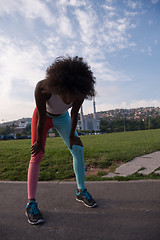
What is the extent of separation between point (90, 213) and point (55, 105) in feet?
4.22

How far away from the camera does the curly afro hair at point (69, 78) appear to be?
1.95 meters

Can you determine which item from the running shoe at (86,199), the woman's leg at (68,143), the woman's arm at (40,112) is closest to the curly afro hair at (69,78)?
the woman's arm at (40,112)

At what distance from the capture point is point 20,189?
3.17 m

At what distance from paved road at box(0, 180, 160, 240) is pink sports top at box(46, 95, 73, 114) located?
1.18 metres

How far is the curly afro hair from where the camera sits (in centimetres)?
195

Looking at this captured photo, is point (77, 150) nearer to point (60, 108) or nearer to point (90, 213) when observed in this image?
point (60, 108)

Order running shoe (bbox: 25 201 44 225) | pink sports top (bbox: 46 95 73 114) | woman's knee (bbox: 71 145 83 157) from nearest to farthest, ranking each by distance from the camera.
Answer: running shoe (bbox: 25 201 44 225), pink sports top (bbox: 46 95 73 114), woman's knee (bbox: 71 145 83 157)

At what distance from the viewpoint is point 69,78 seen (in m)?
1.95

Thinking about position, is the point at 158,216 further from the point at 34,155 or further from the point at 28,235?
the point at 34,155

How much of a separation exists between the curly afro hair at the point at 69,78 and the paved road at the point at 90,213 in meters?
1.30

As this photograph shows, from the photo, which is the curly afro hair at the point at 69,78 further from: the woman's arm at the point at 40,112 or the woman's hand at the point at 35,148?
the woman's hand at the point at 35,148

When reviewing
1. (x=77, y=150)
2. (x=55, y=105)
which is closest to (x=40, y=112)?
(x=55, y=105)

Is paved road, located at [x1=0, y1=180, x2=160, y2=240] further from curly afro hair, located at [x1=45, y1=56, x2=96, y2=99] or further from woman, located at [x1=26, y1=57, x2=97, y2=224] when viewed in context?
curly afro hair, located at [x1=45, y1=56, x2=96, y2=99]

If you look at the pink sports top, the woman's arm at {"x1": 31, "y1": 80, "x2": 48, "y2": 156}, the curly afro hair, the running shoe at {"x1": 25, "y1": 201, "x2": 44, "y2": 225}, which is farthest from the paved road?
the curly afro hair
